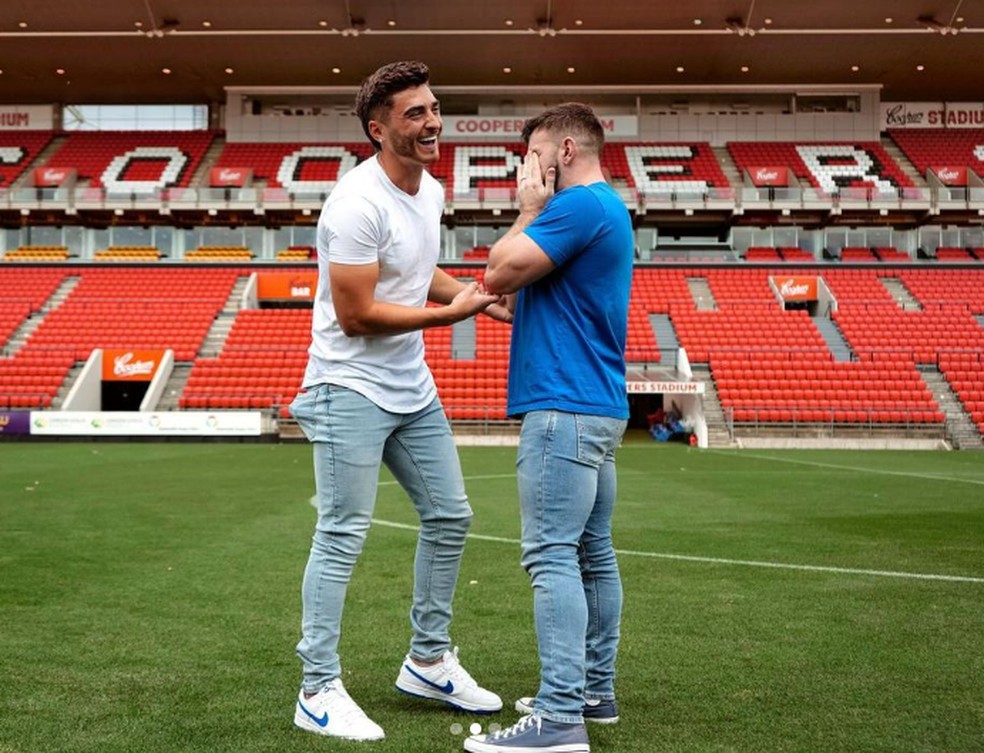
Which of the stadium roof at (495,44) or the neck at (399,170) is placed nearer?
the neck at (399,170)

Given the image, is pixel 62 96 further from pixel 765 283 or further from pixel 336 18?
pixel 765 283

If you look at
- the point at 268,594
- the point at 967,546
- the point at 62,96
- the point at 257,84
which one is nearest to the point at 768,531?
the point at 967,546

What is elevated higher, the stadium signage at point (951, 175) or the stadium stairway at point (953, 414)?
the stadium signage at point (951, 175)

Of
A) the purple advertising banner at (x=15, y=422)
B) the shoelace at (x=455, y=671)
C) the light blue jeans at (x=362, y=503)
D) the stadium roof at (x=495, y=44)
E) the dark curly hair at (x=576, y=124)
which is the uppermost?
the stadium roof at (x=495, y=44)

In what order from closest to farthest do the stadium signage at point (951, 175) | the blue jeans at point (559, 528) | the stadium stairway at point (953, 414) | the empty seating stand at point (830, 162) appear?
1. the blue jeans at point (559, 528)
2. the stadium stairway at point (953, 414)
3. the empty seating stand at point (830, 162)
4. the stadium signage at point (951, 175)

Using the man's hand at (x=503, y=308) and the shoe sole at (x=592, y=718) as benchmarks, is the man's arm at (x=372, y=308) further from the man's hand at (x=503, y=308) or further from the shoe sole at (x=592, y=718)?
the shoe sole at (x=592, y=718)

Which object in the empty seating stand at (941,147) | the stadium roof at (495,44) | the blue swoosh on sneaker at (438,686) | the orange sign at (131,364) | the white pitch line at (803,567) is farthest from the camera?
the empty seating stand at (941,147)

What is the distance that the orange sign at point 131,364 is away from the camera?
30828mm

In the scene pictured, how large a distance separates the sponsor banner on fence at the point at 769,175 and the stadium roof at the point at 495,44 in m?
3.77

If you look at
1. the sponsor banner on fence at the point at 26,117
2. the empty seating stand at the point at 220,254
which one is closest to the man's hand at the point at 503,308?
the empty seating stand at the point at 220,254

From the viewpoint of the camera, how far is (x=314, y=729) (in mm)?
3521

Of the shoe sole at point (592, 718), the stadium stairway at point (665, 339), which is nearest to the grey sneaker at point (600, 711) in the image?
the shoe sole at point (592, 718)

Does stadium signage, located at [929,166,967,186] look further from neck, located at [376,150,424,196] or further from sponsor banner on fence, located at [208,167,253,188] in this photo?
neck, located at [376,150,424,196]

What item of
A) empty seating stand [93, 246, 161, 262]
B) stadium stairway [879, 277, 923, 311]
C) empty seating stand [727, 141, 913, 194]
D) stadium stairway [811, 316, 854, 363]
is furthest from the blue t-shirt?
empty seating stand [93, 246, 161, 262]
